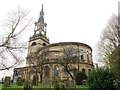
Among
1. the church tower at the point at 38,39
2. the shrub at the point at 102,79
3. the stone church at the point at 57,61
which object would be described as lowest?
the shrub at the point at 102,79

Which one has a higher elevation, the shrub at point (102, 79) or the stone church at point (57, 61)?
the stone church at point (57, 61)

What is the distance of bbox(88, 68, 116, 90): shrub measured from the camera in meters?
20.8

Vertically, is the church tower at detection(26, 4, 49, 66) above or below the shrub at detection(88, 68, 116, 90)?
above

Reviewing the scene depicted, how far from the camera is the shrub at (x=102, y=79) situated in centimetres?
2083

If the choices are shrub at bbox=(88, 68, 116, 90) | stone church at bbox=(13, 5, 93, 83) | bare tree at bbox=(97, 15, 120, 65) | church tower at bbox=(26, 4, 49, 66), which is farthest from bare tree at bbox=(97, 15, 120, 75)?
church tower at bbox=(26, 4, 49, 66)

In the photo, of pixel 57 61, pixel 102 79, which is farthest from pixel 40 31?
pixel 102 79

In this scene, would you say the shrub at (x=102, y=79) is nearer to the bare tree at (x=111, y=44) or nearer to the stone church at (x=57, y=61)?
the bare tree at (x=111, y=44)

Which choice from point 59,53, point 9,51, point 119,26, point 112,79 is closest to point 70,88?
point 112,79

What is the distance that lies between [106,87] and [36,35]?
40604 mm

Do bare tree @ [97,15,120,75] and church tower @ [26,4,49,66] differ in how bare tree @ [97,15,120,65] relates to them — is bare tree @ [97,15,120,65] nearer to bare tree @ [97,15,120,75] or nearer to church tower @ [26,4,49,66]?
bare tree @ [97,15,120,75]

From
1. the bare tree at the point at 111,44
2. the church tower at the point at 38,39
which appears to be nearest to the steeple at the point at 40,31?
the church tower at the point at 38,39

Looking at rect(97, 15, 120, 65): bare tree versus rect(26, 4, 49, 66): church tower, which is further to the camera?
rect(26, 4, 49, 66): church tower

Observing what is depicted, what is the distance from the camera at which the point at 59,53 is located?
154 ft

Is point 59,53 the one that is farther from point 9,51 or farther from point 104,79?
point 104,79
